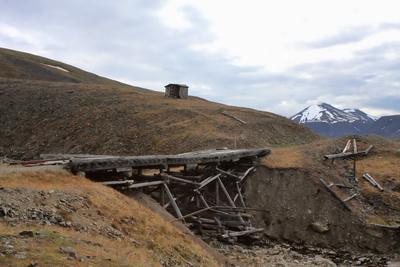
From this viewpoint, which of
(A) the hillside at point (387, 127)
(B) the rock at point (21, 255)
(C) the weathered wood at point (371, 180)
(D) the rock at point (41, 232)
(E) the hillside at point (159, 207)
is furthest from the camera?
(A) the hillside at point (387, 127)

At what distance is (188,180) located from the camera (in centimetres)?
1546

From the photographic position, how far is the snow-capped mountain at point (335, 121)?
5384 inches

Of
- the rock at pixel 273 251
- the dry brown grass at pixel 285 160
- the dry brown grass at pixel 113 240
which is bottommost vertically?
the rock at pixel 273 251

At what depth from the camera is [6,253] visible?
512 centimetres

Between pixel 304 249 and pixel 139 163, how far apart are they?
990cm

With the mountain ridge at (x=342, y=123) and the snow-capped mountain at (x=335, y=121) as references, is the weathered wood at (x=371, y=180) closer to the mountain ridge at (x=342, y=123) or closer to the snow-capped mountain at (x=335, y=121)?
the mountain ridge at (x=342, y=123)

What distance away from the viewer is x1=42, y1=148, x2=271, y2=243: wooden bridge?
11742 millimetres

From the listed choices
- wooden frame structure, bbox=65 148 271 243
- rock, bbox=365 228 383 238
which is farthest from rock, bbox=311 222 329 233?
wooden frame structure, bbox=65 148 271 243

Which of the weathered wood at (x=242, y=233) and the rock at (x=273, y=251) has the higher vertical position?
the weathered wood at (x=242, y=233)

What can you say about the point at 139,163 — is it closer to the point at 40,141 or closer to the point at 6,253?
the point at 6,253

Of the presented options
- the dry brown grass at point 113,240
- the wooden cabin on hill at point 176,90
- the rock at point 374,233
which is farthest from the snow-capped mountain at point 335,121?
the dry brown grass at point 113,240

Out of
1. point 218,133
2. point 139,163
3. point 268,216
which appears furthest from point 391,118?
point 139,163

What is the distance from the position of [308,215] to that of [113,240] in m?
13.6

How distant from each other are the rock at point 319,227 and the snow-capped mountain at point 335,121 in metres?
123
